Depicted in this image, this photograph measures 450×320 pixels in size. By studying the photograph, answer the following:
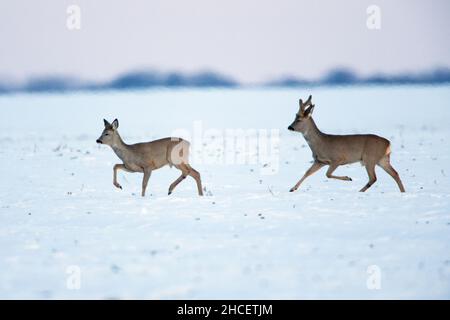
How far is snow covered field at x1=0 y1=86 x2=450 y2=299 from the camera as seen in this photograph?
6.66m

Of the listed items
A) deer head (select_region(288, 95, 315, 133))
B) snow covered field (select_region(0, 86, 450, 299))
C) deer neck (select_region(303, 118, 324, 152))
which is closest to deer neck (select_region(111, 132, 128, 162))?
snow covered field (select_region(0, 86, 450, 299))

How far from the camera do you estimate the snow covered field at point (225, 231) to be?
21.9 ft

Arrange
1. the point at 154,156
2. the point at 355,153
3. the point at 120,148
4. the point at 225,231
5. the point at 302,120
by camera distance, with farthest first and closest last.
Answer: the point at 302,120, the point at 120,148, the point at 154,156, the point at 355,153, the point at 225,231

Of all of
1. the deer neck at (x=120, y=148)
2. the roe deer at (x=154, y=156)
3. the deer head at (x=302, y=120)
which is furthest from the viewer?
the deer head at (x=302, y=120)

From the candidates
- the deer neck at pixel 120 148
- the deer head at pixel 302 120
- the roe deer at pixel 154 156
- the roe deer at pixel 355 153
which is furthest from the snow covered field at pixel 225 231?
the deer head at pixel 302 120

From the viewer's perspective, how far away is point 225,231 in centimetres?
921

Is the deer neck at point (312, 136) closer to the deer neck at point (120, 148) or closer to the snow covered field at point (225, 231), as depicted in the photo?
the snow covered field at point (225, 231)

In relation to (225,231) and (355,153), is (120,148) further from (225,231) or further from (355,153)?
(225,231)

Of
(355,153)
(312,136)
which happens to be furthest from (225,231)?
(312,136)

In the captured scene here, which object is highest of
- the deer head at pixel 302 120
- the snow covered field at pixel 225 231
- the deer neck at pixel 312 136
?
the deer head at pixel 302 120

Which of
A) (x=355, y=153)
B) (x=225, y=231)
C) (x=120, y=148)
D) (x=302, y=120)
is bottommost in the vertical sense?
(x=225, y=231)
